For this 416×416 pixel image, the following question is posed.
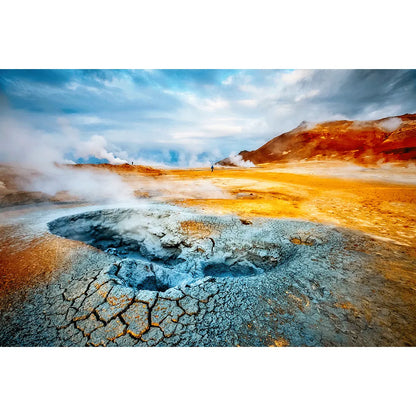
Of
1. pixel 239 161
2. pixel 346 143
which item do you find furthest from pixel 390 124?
pixel 239 161

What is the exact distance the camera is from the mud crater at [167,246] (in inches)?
85.0

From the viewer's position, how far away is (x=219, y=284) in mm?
1716

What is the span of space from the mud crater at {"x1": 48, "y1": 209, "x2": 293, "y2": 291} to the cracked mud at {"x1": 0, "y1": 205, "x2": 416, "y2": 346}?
3cm

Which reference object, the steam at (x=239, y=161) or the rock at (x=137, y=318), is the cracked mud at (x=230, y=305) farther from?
the steam at (x=239, y=161)

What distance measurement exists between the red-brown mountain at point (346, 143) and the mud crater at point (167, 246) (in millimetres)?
22412

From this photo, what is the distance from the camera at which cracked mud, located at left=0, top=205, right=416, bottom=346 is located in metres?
1.27

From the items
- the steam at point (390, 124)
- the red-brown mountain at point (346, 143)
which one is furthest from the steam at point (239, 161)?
the steam at point (390, 124)

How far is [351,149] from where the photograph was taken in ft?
96.4

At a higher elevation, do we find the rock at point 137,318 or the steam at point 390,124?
the steam at point 390,124

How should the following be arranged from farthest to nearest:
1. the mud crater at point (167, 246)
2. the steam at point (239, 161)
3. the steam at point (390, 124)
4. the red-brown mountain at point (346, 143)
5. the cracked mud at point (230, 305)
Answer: the steam at point (239, 161)
the steam at point (390, 124)
the red-brown mountain at point (346, 143)
the mud crater at point (167, 246)
the cracked mud at point (230, 305)

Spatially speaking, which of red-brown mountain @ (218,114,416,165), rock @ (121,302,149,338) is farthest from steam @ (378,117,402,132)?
rock @ (121,302,149,338)

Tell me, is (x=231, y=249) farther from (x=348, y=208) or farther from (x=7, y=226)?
(x=7, y=226)

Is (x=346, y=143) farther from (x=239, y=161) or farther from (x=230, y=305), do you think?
(x=230, y=305)
